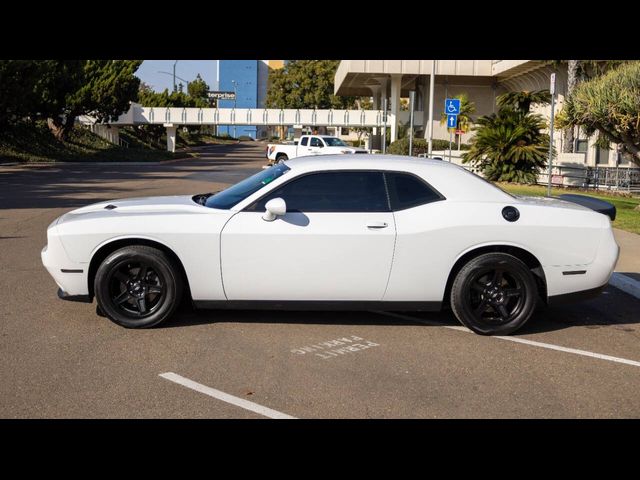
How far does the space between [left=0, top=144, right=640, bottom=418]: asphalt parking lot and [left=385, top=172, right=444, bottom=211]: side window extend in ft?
3.87

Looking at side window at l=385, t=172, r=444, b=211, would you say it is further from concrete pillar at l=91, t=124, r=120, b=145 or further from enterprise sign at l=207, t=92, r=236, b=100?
enterprise sign at l=207, t=92, r=236, b=100

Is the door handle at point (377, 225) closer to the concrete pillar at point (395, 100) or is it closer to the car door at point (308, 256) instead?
the car door at point (308, 256)

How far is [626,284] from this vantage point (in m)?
8.94

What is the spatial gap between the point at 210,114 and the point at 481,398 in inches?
2585

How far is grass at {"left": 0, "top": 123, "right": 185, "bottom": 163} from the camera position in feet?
140

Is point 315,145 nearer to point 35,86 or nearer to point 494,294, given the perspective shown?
point 35,86

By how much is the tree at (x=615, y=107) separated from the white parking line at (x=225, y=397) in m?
15.0

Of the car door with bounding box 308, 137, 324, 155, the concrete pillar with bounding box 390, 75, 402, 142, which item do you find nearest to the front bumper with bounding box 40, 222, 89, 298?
the car door with bounding box 308, 137, 324, 155

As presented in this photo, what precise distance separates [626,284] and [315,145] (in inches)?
1150

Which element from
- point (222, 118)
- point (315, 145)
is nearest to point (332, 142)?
point (315, 145)

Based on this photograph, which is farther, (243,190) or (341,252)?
(243,190)

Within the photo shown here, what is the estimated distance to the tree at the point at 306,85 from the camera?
98.5 m
